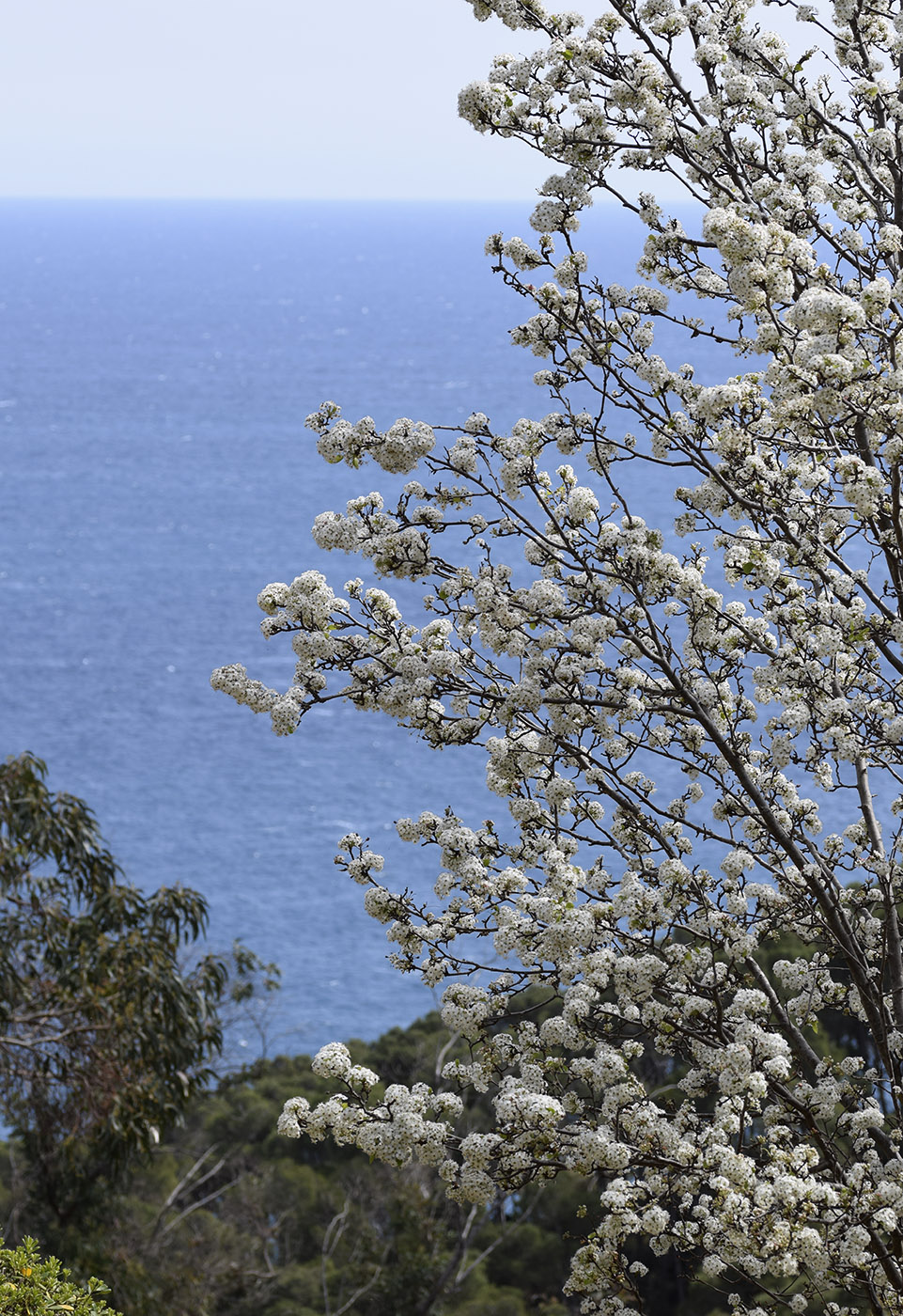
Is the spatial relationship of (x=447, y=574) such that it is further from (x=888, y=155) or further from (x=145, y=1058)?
(x=145, y=1058)

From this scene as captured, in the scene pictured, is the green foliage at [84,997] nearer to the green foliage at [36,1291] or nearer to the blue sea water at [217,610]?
the green foliage at [36,1291]

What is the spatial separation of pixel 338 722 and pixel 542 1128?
5225cm

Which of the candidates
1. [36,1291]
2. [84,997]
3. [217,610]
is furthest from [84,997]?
[217,610]

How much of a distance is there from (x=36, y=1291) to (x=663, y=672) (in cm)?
285

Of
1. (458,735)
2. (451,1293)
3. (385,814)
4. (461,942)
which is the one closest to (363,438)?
(458,735)

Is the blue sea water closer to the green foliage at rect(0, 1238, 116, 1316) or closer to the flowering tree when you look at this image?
the flowering tree

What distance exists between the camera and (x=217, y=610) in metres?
65.8

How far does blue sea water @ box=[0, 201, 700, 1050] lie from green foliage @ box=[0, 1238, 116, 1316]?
77.2 ft

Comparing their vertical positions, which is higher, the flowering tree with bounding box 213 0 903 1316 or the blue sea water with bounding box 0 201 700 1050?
the blue sea water with bounding box 0 201 700 1050

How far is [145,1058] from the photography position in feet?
41.1

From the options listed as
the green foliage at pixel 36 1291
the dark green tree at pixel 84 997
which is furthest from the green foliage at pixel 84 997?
the green foliage at pixel 36 1291

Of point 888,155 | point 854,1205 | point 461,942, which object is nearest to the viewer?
point 854,1205

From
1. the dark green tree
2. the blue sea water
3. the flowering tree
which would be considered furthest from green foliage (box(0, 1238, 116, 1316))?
the blue sea water

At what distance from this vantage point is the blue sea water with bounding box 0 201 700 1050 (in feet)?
135
